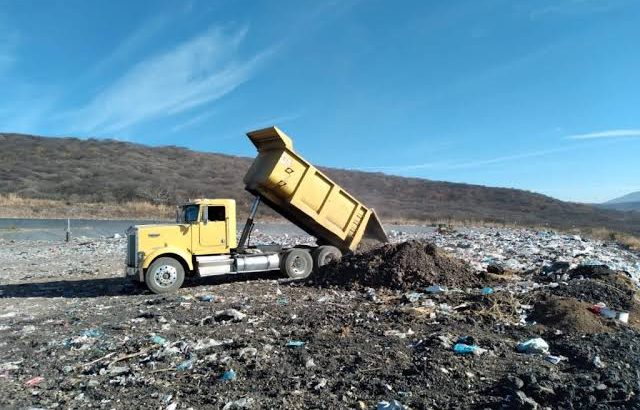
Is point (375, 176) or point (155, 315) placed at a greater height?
point (375, 176)

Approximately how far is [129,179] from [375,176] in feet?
144

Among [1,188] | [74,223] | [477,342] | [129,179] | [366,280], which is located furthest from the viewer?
[129,179]

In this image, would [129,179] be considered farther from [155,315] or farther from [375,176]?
[155,315]

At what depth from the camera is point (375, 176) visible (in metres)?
86.7

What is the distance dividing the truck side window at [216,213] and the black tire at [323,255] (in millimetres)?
2221

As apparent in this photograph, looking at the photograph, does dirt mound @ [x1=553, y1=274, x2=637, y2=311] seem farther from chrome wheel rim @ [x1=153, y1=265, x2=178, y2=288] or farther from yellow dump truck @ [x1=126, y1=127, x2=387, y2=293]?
chrome wheel rim @ [x1=153, y1=265, x2=178, y2=288]

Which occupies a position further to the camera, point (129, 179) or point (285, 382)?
point (129, 179)

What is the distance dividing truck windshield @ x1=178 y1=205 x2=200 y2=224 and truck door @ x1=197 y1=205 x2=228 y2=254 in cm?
16

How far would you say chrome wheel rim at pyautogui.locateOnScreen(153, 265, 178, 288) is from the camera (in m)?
9.12

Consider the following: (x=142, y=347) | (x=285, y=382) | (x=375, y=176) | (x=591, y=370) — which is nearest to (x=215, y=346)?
(x=142, y=347)

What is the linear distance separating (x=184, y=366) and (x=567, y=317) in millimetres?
4381

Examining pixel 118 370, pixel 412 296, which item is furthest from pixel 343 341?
pixel 412 296

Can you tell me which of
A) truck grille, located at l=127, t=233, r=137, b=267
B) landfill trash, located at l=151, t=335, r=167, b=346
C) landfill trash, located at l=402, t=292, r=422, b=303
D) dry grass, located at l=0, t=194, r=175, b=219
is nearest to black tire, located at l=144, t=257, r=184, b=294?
truck grille, located at l=127, t=233, r=137, b=267

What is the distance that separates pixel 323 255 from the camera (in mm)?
11086
